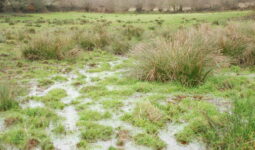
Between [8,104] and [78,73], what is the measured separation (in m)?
2.50

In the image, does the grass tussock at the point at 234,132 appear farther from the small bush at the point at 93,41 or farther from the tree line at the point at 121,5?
the tree line at the point at 121,5

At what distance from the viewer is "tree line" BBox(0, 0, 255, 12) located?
82.7 feet

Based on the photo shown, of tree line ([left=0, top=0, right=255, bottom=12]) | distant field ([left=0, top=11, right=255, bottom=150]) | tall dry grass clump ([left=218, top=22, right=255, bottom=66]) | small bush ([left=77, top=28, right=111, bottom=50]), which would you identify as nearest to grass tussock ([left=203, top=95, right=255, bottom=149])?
distant field ([left=0, top=11, right=255, bottom=150])

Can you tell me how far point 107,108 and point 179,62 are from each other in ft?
5.81

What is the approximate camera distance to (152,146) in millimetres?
2912

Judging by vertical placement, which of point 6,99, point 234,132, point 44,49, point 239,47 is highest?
point 44,49

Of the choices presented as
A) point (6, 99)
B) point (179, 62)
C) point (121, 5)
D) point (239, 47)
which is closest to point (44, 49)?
point (6, 99)

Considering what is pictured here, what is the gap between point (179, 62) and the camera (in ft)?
15.8

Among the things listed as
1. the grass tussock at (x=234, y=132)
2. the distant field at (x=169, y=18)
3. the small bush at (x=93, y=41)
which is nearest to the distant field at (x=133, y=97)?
the grass tussock at (x=234, y=132)

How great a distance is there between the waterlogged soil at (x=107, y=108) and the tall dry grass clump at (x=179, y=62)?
0.93ft

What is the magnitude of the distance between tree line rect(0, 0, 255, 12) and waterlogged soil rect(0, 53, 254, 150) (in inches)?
866

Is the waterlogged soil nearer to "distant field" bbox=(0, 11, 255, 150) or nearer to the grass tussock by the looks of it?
"distant field" bbox=(0, 11, 255, 150)

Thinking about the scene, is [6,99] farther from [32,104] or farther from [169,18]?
[169,18]

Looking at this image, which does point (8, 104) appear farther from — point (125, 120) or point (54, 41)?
point (54, 41)
